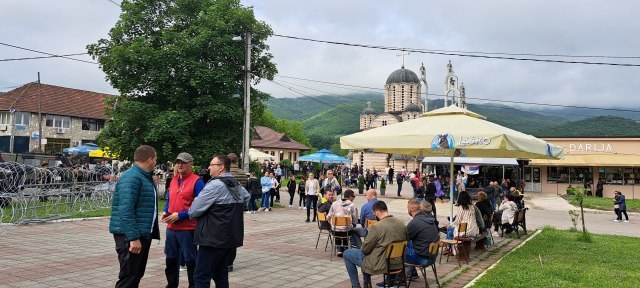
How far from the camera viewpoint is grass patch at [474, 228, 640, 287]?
7320 millimetres

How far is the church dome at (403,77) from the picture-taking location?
100 metres

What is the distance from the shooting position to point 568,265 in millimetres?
8758

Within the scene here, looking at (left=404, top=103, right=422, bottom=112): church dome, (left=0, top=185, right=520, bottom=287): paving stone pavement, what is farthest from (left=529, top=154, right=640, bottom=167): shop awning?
(left=404, top=103, right=422, bottom=112): church dome

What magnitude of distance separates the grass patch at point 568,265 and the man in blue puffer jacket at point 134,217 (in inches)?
191

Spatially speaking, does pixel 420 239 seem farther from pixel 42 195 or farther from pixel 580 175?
pixel 580 175

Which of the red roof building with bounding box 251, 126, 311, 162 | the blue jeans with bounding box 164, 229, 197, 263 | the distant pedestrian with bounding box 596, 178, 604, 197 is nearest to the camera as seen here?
the blue jeans with bounding box 164, 229, 197, 263

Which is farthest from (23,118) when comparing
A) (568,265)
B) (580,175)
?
(568,265)

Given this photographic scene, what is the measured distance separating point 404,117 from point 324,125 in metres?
83.3

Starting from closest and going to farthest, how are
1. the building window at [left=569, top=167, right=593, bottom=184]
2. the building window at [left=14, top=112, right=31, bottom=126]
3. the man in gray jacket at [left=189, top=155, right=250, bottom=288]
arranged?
the man in gray jacket at [left=189, top=155, right=250, bottom=288] < the building window at [left=569, top=167, right=593, bottom=184] < the building window at [left=14, top=112, right=31, bottom=126]

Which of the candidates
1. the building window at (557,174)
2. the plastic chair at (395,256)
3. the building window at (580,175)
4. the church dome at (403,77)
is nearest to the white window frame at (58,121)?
the building window at (557,174)

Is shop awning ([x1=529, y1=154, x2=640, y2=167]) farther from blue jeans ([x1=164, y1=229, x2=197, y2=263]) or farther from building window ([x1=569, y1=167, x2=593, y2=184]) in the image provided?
blue jeans ([x1=164, y1=229, x2=197, y2=263])

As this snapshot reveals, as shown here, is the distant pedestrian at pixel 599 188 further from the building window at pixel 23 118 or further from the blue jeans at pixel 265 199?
→ the building window at pixel 23 118

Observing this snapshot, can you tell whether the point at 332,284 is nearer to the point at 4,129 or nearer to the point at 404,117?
the point at 4,129

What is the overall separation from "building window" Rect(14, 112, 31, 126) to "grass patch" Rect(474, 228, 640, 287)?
51.9m
